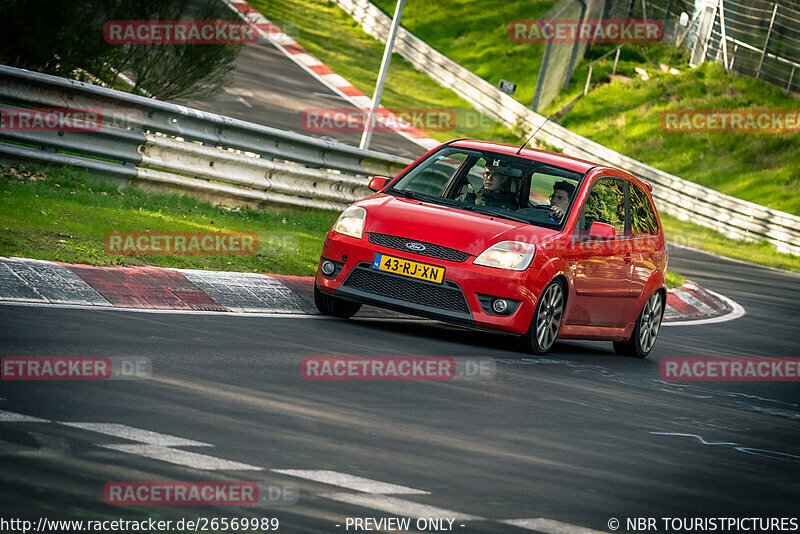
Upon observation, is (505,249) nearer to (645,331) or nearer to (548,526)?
(645,331)

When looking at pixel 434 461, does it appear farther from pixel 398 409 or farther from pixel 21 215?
pixel 21 215

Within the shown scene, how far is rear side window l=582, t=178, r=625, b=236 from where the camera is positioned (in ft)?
36.7

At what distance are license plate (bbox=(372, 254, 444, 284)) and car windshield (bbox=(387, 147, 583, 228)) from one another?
3.34ft

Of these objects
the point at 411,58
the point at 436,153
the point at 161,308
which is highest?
the point at 411,58

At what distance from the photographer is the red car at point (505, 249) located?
32.5ft

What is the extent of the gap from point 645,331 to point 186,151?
496cm

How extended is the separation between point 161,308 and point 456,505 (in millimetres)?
4643

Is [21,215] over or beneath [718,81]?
beneath

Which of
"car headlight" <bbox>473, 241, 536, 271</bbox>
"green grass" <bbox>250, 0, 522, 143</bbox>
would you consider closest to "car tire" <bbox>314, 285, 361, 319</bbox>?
"car headlight" <bbox>473, 241, 536, 271</bbox>

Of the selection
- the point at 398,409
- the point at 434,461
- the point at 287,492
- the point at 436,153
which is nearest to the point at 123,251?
the point at 436,153

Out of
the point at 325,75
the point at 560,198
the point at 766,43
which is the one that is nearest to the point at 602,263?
the point at 560,198

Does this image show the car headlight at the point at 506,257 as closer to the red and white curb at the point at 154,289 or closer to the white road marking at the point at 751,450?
the red and white curb at the point at 154,289

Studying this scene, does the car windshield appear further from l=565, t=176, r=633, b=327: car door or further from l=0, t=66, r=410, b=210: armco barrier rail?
l=0, t=66, r=410, b=210: armco barrier rail

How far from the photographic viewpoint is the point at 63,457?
4984 millimetres
